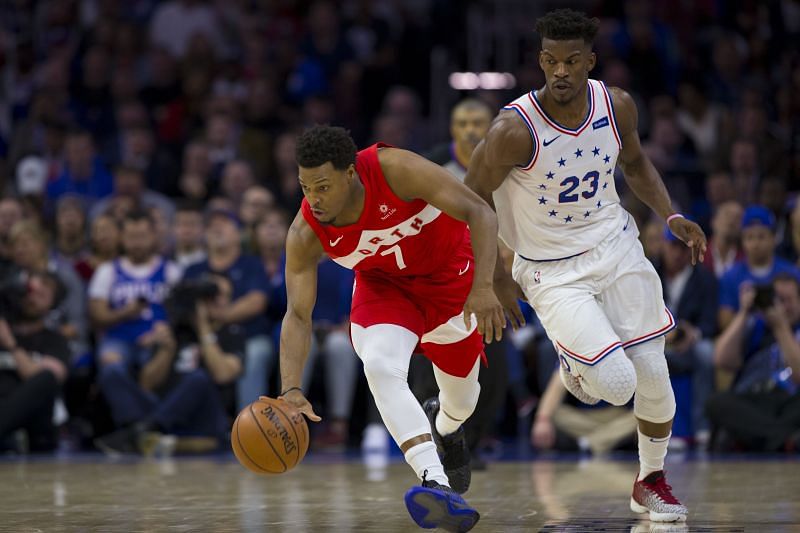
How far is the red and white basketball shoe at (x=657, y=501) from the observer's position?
519 centimetres

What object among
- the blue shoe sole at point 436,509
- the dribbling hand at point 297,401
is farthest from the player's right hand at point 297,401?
the blue shoe sole at point 436,509

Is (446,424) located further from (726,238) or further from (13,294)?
(13,294)

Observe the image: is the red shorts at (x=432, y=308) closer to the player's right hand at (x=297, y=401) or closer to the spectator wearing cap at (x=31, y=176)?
the player's right hand at (x=297, y=401)

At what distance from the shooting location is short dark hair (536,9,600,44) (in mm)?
5023

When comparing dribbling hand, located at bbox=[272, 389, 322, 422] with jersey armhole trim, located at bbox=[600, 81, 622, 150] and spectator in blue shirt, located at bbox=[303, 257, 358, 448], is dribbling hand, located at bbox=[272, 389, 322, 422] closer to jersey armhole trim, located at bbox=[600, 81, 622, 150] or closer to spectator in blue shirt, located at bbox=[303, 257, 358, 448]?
jersey armhole trim, located at bbox=[600, 81, 622, 150]

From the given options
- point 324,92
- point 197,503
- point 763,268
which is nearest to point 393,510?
point 197,503

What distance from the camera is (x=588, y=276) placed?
5184 millimetres

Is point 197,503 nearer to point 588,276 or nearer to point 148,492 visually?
point 148,492

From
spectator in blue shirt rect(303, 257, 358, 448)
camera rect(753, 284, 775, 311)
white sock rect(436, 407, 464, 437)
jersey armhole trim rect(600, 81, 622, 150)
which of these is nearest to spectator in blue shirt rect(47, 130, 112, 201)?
spectator in blue shirt rect(303, 257, 358, 448)

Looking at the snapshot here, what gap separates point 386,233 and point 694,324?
4.56m

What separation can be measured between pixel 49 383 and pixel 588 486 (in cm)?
399

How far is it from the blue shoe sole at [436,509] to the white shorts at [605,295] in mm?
916

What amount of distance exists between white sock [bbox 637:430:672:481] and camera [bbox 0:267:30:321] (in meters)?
5.23

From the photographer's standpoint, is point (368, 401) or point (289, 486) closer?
point (289, 486)
